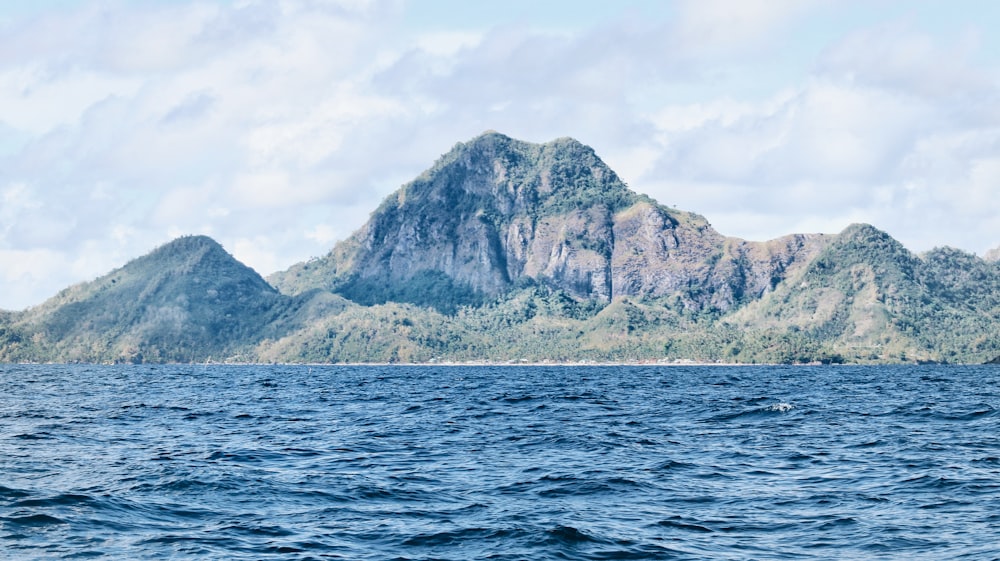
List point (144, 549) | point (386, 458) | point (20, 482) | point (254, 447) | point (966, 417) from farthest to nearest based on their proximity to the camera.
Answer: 1. point (966, 417)
2. point (254, 447)
3. point (386, 458)
4. point (20, 482)
5. point (144, 549)

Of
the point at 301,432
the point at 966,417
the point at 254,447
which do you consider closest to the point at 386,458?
the point at 254,447

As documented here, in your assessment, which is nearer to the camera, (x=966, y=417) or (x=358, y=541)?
(x=358, y=541)

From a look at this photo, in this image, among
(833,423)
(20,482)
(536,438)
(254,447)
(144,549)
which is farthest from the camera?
(833,423)

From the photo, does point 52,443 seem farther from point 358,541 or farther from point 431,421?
point 358,541

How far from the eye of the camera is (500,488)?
4438 centimetres

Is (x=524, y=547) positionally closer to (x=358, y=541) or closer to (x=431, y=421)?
(x=358, y=541)

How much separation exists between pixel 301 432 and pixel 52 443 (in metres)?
16.2

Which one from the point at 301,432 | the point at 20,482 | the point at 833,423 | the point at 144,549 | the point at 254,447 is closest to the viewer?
the point at 144,549

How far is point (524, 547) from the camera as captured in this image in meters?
33.0

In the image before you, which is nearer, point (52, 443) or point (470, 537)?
point (470, 537)

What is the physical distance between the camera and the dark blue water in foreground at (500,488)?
3341cm

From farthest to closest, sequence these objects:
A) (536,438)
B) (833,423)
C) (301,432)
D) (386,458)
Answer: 1. (833,423)
2. (301,432)
3. (536,438)
4. (386,458)

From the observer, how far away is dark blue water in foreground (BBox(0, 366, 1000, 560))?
33.4 meters

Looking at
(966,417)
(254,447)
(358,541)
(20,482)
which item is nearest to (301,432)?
(254,447)
